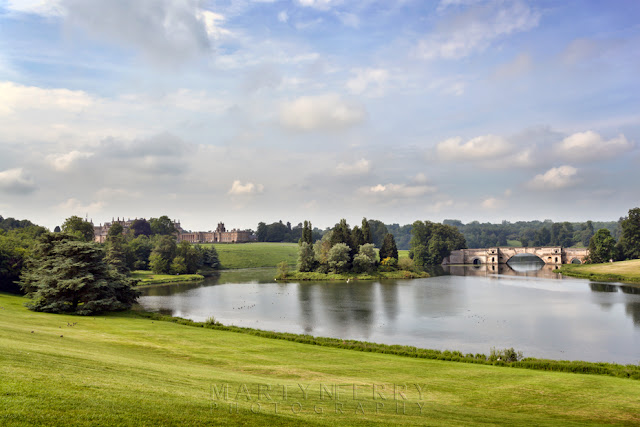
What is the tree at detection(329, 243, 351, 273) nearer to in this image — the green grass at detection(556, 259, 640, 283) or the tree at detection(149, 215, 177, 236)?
the green grass at detection(556, 259, 640, 283)

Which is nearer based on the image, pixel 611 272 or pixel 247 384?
pixel 247 384

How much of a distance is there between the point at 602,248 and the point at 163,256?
320 ft

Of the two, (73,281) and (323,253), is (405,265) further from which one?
(73,281)

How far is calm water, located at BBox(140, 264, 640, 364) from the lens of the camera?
28.7 meters

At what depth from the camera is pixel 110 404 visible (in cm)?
860

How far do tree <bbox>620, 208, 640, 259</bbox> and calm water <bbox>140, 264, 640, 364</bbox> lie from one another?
30372 millimetres

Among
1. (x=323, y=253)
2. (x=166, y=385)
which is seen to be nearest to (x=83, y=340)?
(x=166, y=385)

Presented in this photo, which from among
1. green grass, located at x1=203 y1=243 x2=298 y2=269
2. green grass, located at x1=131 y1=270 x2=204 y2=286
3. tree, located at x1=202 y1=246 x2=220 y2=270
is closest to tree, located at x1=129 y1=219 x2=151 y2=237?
green grass, located at x1=203 y1=243 x2=298 y2=269

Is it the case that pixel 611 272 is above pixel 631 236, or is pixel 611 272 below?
below

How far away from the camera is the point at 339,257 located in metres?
80.8

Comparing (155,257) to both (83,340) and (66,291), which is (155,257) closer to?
(66,291)

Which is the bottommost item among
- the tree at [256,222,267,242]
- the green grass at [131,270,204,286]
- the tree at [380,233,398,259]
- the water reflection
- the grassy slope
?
the water reflection

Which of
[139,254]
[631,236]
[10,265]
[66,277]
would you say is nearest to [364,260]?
[139,254]

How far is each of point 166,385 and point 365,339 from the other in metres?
19.7
